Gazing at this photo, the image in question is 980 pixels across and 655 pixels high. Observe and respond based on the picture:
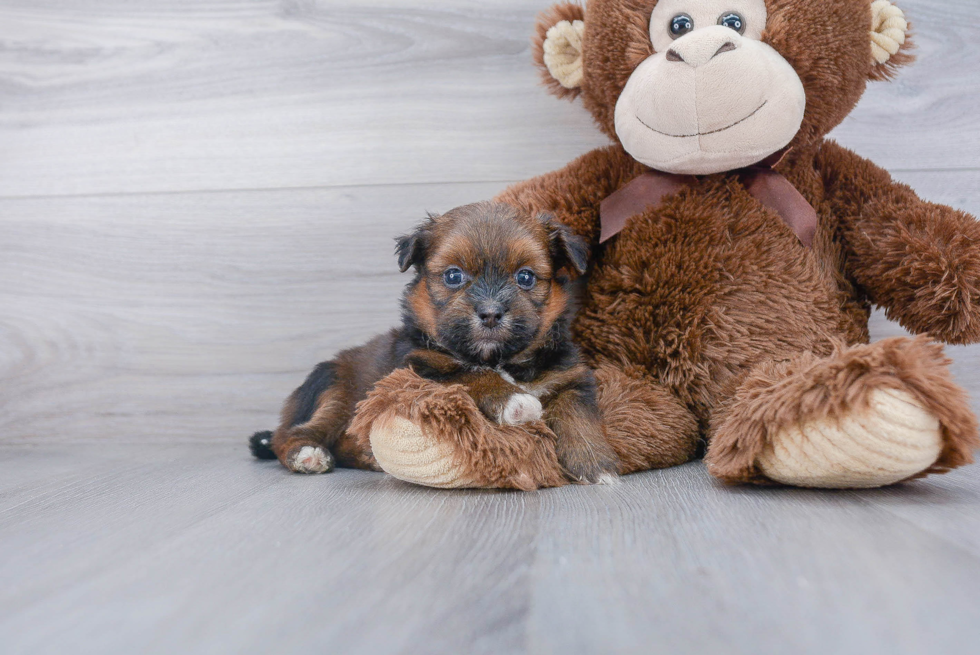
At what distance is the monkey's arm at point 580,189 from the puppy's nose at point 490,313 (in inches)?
18.4

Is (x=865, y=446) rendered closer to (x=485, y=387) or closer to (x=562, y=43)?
(x=485, y=387)

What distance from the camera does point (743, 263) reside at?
6.00 feet

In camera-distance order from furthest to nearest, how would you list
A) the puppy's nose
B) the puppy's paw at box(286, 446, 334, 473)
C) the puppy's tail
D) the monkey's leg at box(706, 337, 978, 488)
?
1. the puppy's tail
2. the puppy's paw at box(286, 446, 334, 473)
3. the puppy's nose
4. the monkey's leg at box(706, 337, 978, 488)

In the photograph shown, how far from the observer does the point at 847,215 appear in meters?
1.95

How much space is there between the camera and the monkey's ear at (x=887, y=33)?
1807mm

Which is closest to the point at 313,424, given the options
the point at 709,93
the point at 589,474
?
the point at 589,474

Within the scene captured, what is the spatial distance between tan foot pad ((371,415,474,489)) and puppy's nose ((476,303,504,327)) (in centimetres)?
28

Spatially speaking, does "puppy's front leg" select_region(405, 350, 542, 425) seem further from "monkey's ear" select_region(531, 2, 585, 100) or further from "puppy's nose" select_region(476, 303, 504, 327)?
"monkey's ear" select_region(531, 2, 585, 100)

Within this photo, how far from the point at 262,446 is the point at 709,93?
5.21 feet

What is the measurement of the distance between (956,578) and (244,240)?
218 cm

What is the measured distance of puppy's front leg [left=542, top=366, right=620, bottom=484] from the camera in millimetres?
1621

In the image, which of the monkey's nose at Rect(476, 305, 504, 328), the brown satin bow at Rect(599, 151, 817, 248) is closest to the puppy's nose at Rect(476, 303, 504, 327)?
the monkey's nose at Rect(476, 305, 504, 328)

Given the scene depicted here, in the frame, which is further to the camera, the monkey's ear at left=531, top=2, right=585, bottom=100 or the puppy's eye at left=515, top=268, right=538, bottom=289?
the monkey's ear at left=531, top=2, right=585, bottom=100

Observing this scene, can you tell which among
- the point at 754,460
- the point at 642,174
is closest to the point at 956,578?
the point at 754,460
